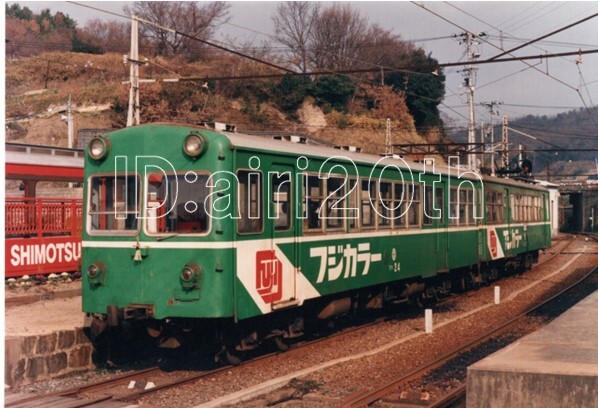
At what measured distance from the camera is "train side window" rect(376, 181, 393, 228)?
1341cm

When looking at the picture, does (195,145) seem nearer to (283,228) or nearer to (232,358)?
(283,228)

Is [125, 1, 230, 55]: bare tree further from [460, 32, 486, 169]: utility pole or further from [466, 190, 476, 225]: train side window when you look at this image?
[466, 190, 476, 225]: train side window

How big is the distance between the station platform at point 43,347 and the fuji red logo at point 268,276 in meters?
2.73

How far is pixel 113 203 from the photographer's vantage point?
395 inches

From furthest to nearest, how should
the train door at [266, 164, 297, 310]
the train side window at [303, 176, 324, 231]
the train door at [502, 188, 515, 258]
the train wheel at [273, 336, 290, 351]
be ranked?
1. the train door at [502, 188, 515, 258]
2. the train wheel at [273, 336, 290, 351]
3. the train side window at [303, 176, 324, 231]
4. the train door at [266, 164, 297, 310]

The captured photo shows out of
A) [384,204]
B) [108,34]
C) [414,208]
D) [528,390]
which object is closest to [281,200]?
[384,204]

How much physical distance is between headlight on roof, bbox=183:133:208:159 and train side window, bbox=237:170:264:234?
1.83 feet

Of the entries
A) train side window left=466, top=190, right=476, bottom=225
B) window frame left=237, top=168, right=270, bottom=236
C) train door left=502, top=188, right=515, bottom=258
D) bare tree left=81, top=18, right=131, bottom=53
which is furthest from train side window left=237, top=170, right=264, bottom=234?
bare tree left=81, top=18, right=131, bottom=53

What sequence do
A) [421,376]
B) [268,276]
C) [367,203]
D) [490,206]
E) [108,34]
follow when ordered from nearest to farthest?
[421,376], [268,276], [367,203], [490,206], [108,34]

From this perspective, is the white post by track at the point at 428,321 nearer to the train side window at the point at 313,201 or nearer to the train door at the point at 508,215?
the train side window at the point at 313,201

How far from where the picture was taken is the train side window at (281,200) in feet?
34.0

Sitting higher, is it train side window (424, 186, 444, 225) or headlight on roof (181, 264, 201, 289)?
train side window (424, 186, 444, 225)

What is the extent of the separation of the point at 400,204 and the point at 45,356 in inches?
276

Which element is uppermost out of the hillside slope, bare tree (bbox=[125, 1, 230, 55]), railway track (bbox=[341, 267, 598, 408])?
bare tree (bbox=[125, 1, 230, 55])
